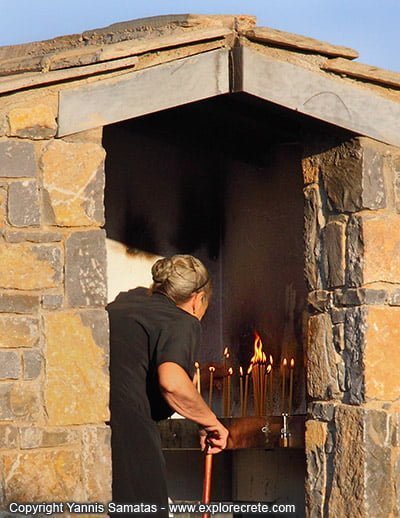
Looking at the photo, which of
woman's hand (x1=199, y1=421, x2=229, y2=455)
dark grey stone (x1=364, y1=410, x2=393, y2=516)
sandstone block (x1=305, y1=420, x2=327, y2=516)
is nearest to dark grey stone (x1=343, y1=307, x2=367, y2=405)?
dark grey stone (x1=364, y1=410, x2=393, y2=516)

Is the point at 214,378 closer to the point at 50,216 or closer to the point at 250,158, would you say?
the point at 250,158

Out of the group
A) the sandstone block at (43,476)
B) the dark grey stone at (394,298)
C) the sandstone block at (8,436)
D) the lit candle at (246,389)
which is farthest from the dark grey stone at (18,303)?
the lit candle at (246,389)

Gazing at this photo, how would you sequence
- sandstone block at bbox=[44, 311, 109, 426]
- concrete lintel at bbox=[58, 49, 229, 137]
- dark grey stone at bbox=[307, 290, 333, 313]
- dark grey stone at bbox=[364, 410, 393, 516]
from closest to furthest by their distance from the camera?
1. sandstone block at bbox=[44, 311, 109, 426]
2. concrete lintel at bbox=[58, 49, 229, 137]
3. dark grey stone at bbox=[364, 410, 393, 516]
4. dark grey stone at bbox=[307, 290, 333, 313]

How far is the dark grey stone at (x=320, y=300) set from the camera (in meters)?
6.00

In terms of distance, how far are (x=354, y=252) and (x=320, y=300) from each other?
34 centimetres

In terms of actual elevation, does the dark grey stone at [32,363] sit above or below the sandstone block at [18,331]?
below

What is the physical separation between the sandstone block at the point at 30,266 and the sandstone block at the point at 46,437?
0.58m

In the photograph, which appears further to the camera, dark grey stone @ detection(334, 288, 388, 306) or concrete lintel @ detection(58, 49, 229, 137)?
dark grey stone @ detection(334, 288, 388, 306)

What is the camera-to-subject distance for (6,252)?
5176mm

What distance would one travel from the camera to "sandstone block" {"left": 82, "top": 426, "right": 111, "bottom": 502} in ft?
17.1

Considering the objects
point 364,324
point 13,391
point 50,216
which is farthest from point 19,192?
point 364,324

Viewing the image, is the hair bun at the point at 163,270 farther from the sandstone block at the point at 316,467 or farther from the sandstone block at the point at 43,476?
the sandstone block at the point at 43,476

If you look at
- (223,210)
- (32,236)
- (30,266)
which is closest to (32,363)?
(30,266)

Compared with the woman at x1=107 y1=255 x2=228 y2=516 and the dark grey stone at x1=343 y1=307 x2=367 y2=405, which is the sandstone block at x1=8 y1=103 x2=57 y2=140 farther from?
the dark grey stone at x1=343 y1=307 x2=367 y2=405
